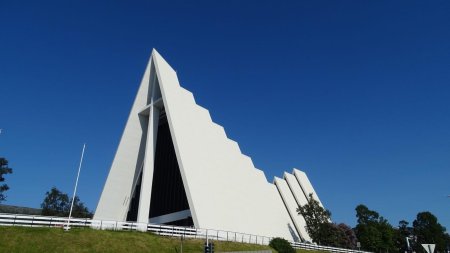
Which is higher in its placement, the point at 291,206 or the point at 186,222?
the point at 291,206

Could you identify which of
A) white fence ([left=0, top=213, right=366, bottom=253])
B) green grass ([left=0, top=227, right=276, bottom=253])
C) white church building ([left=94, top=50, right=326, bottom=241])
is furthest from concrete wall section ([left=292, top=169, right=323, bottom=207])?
green grass ([left=0, top=227, right=276, bottom=253])

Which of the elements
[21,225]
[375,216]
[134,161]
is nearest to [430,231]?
[375,216]

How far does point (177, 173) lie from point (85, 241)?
18559 mm

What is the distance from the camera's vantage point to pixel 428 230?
10250cm

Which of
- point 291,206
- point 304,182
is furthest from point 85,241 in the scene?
point 304,182

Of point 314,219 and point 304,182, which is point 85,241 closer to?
point 314,219

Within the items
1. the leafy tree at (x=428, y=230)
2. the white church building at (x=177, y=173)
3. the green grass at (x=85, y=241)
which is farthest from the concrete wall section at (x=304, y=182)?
the green grass at (x=85, y=241)

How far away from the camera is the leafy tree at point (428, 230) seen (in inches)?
3932

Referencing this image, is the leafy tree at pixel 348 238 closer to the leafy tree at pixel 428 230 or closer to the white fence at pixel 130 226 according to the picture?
the white fence at pixel 130 226

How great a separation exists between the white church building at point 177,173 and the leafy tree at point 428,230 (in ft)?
231

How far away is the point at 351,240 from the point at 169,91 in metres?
47.9

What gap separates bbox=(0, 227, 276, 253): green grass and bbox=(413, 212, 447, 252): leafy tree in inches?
3794

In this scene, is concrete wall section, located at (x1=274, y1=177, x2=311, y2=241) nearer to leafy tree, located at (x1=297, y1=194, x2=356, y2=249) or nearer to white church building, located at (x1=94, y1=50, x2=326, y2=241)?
leafy tree, located at (x1=297, y1=194, x2=356, y2=249)

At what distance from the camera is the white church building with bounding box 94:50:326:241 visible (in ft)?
120
